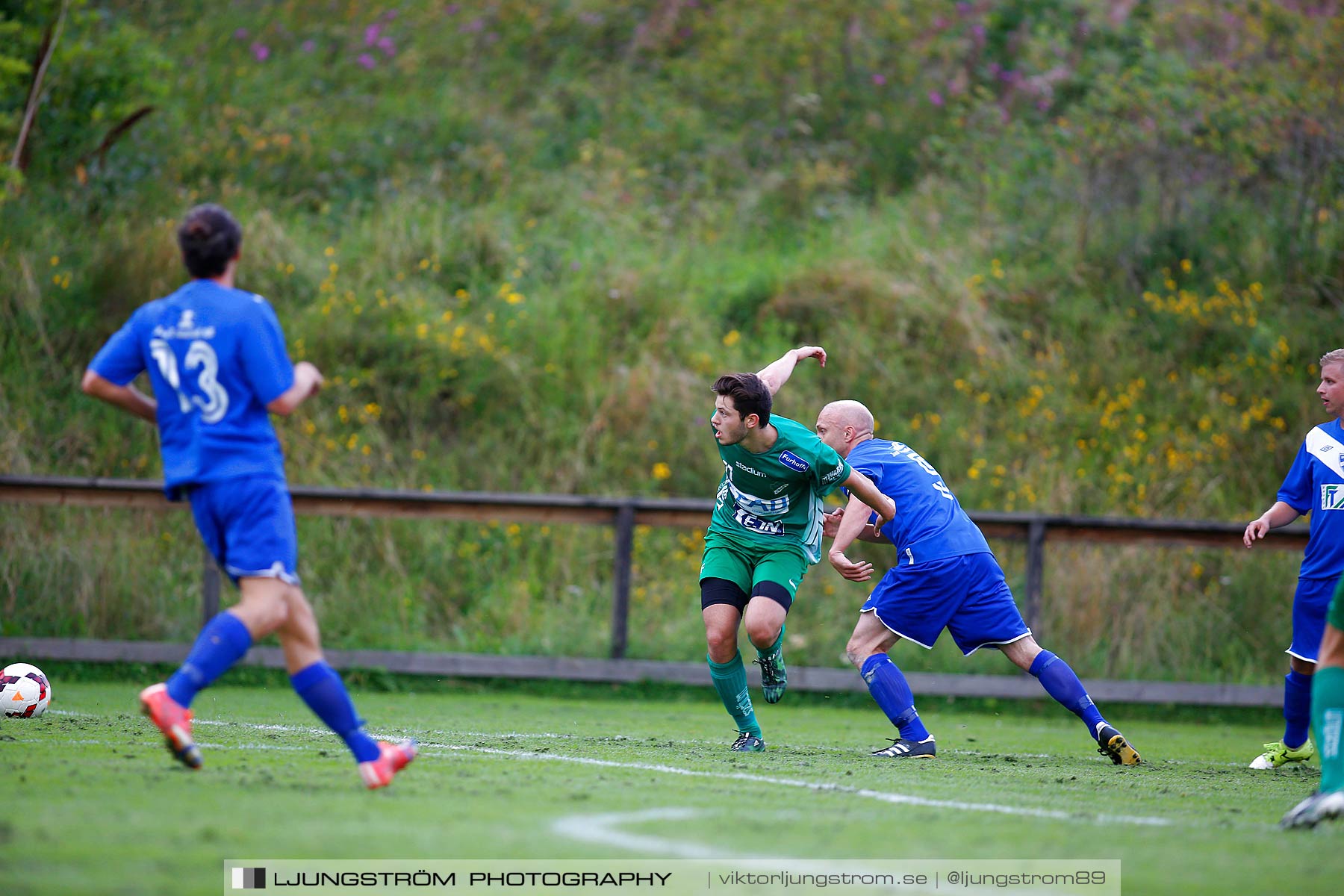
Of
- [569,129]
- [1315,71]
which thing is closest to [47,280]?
[569,129]

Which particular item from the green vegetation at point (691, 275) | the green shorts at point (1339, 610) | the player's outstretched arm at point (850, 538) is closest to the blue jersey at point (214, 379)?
the player's outstretched arm at point (850, 538)

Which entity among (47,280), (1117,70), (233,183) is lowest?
(47,280)

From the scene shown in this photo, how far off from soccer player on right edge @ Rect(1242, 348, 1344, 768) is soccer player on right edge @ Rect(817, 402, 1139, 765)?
110 cm

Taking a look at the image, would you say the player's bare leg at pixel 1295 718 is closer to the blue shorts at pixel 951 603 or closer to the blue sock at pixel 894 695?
the blue shorts at pixel 951 603

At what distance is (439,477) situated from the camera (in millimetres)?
13094

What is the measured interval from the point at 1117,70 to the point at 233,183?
11.2m

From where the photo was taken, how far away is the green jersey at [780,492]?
21.2 feet

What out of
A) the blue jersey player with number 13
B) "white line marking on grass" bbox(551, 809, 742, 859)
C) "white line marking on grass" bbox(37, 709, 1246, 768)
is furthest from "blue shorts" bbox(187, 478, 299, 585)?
"white line marking on grass" bbox(37, 709, 1246, 768)

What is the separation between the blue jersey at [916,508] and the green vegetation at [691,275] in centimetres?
412

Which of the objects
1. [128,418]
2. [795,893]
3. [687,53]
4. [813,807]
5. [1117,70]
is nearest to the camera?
[795,893]

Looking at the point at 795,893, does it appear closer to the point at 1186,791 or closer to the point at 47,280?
the point at 1186,791

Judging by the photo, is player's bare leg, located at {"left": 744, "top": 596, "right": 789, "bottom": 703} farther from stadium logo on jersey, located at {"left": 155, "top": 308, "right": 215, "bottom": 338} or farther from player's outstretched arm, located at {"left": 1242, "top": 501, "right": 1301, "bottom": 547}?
stadium logo on jersey, located at {"left": 155, "top": 308, "right": 215, "bottom": 338}

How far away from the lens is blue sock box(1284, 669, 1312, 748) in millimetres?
7031

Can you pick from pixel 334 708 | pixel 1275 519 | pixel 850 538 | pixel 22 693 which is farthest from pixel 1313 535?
pixel 22 693
